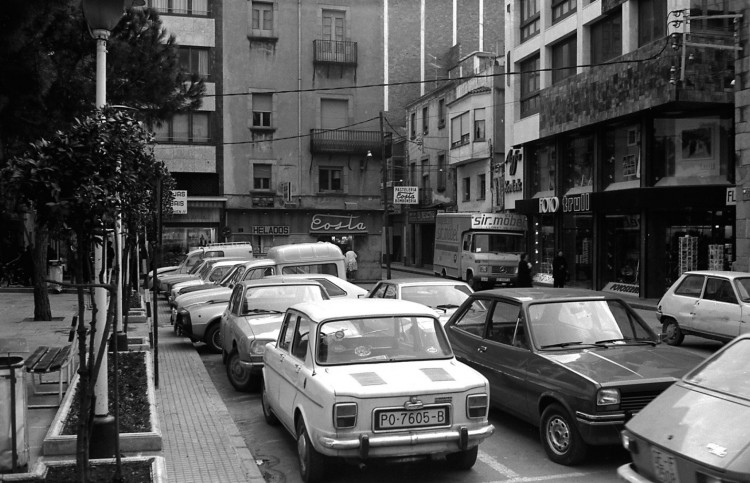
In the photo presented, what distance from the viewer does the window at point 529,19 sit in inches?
1393

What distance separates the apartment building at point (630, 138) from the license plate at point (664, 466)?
20111 millimetres

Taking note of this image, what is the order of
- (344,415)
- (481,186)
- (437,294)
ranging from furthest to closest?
1. (481,186)
2. (437,294)
3. (344,415)

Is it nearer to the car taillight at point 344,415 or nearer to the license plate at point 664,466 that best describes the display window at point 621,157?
the car taillight at point 344,415

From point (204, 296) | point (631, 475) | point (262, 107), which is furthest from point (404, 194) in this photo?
point (631, 475)

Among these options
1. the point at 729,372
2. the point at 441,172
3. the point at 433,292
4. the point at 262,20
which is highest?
the point at 262,20

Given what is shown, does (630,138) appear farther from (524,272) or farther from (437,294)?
(437,294)

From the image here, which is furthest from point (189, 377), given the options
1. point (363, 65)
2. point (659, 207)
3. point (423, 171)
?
point (423, 171)

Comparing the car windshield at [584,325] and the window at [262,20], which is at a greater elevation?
the window at [262,20]

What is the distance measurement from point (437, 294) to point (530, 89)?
2506 cm

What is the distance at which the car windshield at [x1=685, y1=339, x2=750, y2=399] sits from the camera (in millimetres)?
5082

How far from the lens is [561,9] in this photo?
33156 mm

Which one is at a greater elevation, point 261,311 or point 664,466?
point 261,311

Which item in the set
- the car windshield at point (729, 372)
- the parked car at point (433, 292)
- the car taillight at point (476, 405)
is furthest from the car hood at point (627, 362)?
the parked car at point (433, 292)

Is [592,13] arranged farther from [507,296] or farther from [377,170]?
[507,296]
